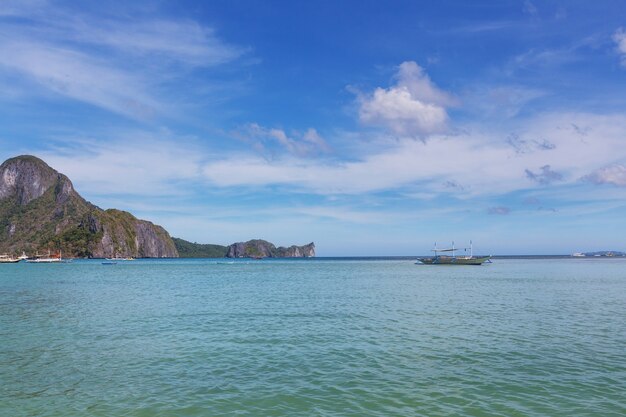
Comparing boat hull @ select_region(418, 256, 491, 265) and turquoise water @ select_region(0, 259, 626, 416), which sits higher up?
boat hull @ select_region(418, 256, 491, 265)

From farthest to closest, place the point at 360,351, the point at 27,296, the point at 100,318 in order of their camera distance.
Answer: the point at 27,296 < the point at 100,318 < the point at 360,351

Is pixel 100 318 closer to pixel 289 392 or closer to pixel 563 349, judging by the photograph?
pixel 289 392

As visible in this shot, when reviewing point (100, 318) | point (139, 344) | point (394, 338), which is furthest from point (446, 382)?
point (100, 318)

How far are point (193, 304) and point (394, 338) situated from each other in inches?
1132

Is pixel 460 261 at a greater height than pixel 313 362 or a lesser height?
greater

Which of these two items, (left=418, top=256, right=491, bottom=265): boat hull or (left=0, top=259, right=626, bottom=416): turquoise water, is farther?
(left=418, top=256, right=491, bottom=265): boat hull

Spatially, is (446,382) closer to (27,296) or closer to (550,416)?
(550,416)

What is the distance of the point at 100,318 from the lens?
132 feet

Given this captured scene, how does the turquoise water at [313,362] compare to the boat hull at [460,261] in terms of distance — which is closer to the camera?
the turquoise water at [313,362]

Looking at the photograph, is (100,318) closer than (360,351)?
No

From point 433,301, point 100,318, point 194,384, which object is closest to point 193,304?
point 100,318

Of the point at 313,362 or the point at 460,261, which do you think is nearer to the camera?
the point at 313,362

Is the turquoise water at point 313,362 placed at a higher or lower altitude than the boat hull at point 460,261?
lower

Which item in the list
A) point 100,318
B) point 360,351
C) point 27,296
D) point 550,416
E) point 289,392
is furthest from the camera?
point 27,296
